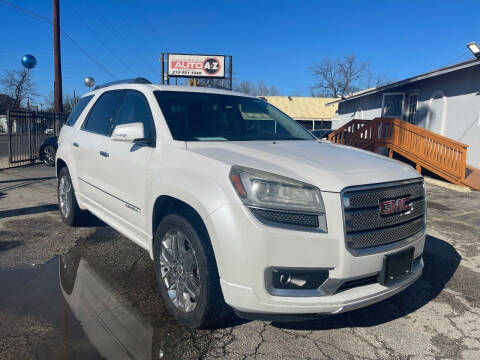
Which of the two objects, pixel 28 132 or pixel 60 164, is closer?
pixel 60 164

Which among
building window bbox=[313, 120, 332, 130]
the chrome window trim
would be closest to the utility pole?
the chrome window trim

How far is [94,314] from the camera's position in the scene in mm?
2959

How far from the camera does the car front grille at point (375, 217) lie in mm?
2365

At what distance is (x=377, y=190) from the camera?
2508 mm

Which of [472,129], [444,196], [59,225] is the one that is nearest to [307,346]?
[59,225]

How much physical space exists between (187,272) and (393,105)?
53.8ft

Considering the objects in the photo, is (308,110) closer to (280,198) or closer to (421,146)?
(421,146)

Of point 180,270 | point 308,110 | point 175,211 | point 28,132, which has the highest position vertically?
point 308,110

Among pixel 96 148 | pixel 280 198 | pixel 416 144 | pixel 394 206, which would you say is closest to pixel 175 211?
pixel 280 198

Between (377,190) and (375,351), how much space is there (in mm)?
1091

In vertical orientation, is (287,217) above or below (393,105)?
below

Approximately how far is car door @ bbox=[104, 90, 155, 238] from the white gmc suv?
18 millimetres

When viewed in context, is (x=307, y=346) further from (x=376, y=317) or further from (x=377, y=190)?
(x=377, y=190)

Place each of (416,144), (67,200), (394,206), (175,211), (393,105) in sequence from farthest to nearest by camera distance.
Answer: (393,105) < (416,144) < (67,200) < (175,211) < (394,206)
